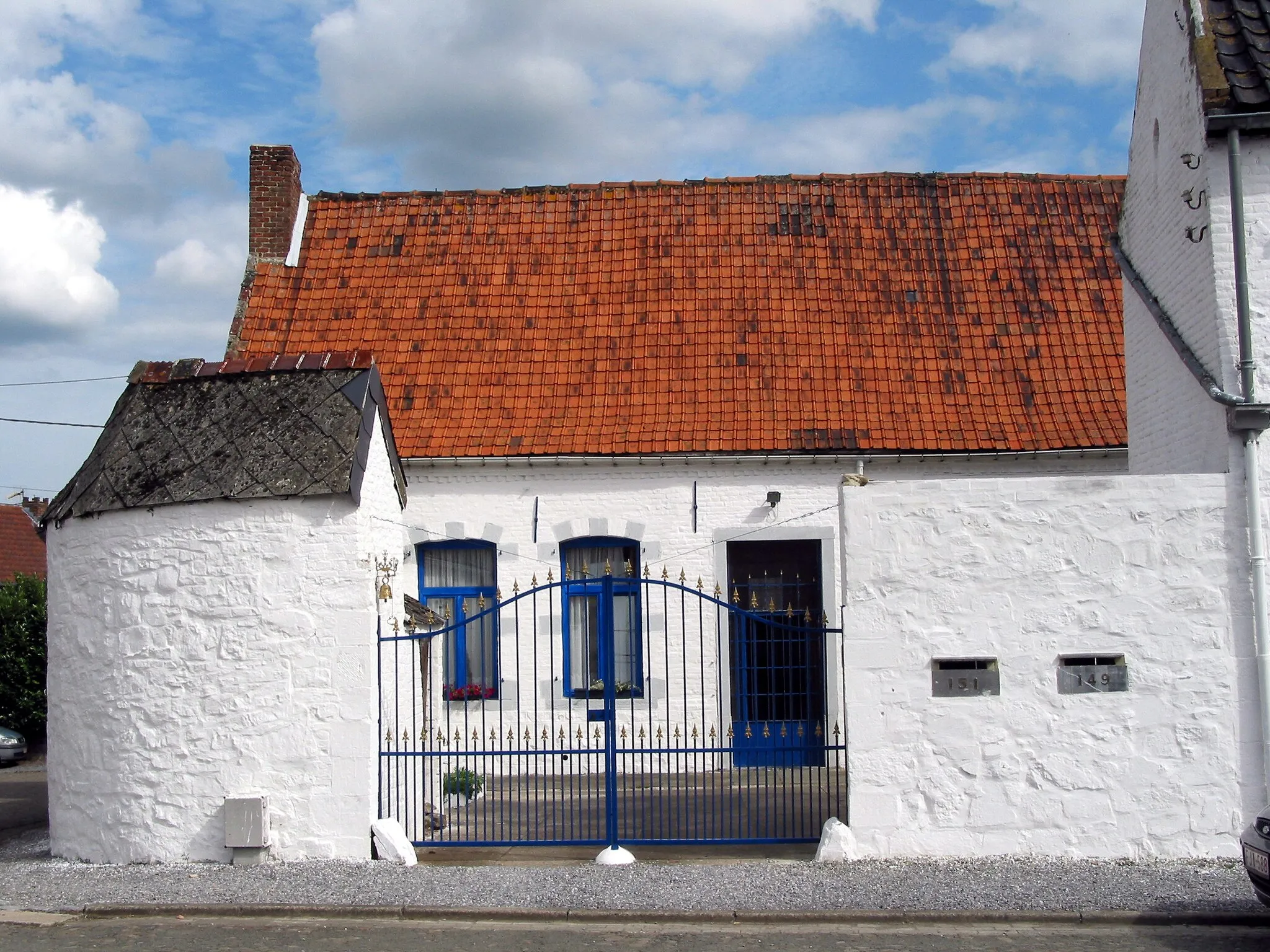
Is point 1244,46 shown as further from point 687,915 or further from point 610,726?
point 687,915

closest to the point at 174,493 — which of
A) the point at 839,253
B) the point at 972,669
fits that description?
the point at 972,669

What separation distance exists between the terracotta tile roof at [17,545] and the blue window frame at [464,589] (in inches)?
811

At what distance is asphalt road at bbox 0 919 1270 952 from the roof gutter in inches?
277

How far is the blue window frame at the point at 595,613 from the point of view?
1413 centimetres

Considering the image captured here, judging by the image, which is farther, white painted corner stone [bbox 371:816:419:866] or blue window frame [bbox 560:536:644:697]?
blue window frame [bbox 560:536:644:697]

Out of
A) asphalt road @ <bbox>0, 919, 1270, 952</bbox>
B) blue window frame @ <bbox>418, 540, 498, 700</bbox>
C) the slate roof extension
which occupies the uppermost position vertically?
the slate roof extension

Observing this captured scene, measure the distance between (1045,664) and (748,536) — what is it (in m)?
5.50

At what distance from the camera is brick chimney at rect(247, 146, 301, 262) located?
16875mm

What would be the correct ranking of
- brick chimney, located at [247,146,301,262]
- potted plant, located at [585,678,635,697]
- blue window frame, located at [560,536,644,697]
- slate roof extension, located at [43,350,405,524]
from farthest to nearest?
brick chimney, located at [247,146,301,262] < blue window frame, located at [560,536,644,697] < potted plant, located at [585,678,635,697] < slate roof extension, located at [43,350,405,524]

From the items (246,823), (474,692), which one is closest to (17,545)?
(474,692)

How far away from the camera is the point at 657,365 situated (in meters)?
15.2

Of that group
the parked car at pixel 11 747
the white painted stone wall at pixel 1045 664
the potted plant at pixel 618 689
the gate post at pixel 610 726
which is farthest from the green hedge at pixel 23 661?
the white painted stone wall at pixel 1045 664

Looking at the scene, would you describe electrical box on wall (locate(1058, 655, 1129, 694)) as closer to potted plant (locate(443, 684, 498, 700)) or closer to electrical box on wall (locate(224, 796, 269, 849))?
electrical box on wall (locate(224, 796, 269, 849))

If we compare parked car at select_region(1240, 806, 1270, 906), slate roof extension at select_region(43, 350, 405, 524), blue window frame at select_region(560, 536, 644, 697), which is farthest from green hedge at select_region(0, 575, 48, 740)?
parked car at select_region(1240, 806, 1270, 906)
